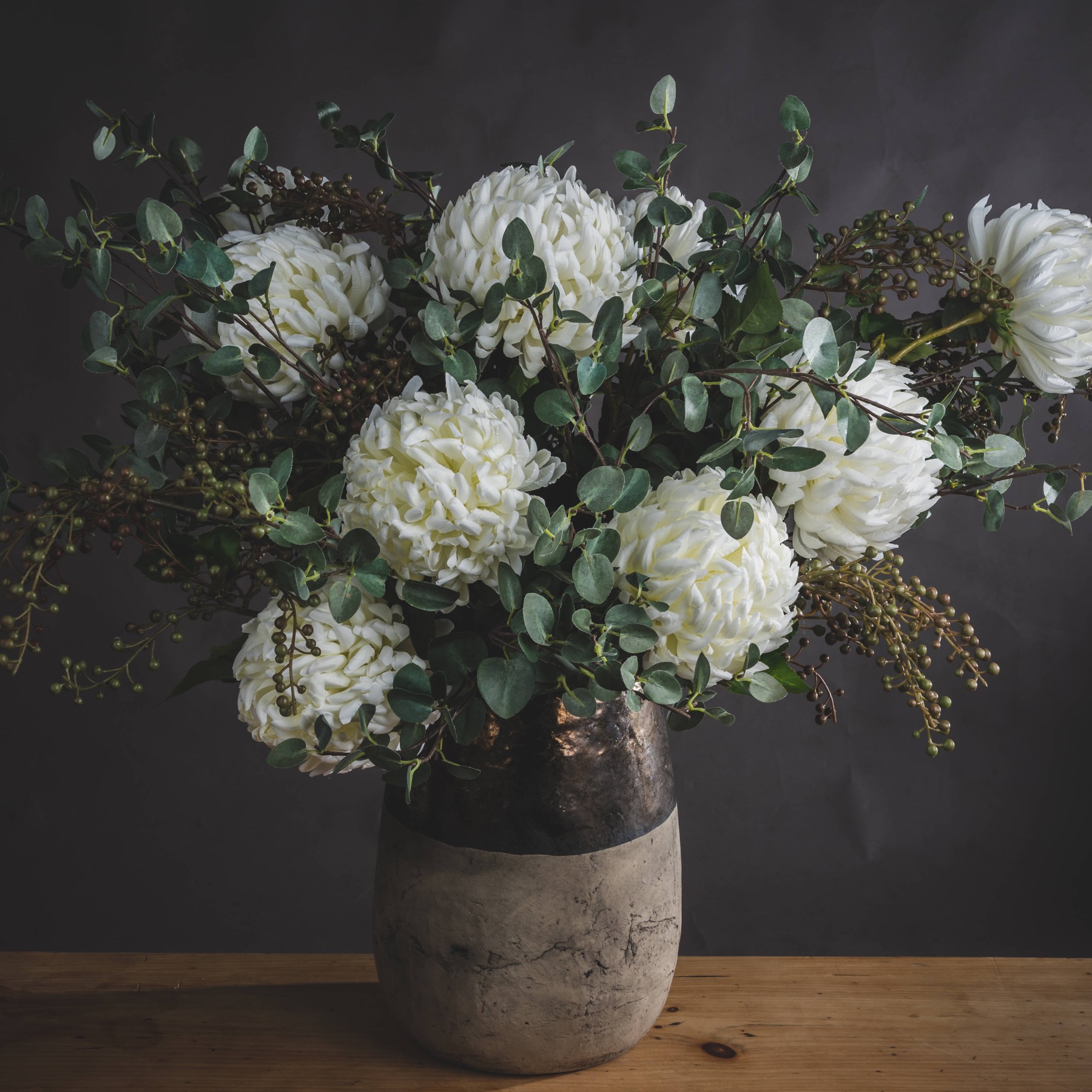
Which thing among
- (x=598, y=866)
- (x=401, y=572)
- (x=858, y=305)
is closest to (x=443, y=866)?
(x=598, y=866)

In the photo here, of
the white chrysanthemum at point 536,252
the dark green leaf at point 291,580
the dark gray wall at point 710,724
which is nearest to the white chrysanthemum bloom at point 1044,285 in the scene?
the white chrysanthemum at point 536,252

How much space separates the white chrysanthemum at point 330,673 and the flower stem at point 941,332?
13.0 inches

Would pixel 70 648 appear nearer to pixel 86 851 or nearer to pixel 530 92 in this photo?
pixel 86 851

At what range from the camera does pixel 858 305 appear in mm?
617

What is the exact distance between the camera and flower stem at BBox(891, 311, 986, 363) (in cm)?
59

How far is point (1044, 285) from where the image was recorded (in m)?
0.56

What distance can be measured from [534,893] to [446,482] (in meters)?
0.28

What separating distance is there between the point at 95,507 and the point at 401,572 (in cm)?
16

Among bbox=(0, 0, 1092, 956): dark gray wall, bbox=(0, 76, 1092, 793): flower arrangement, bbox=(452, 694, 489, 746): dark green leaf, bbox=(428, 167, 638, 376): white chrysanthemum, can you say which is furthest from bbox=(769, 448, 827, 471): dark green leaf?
bbox=(0, 0, 1092, 956): dark gray wall

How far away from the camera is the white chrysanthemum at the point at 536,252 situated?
524 mm

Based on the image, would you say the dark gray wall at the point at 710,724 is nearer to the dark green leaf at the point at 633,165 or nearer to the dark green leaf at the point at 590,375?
the dark green leaf at the point at 633,165

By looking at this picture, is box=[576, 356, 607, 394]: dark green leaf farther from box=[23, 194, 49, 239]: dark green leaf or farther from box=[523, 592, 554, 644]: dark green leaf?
box=[23, 194, 49, 239]: dark green leaf

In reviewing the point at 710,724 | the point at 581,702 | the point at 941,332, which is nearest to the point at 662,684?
the point at 581,702

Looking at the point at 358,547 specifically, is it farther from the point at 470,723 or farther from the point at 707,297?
the point at 707,297
